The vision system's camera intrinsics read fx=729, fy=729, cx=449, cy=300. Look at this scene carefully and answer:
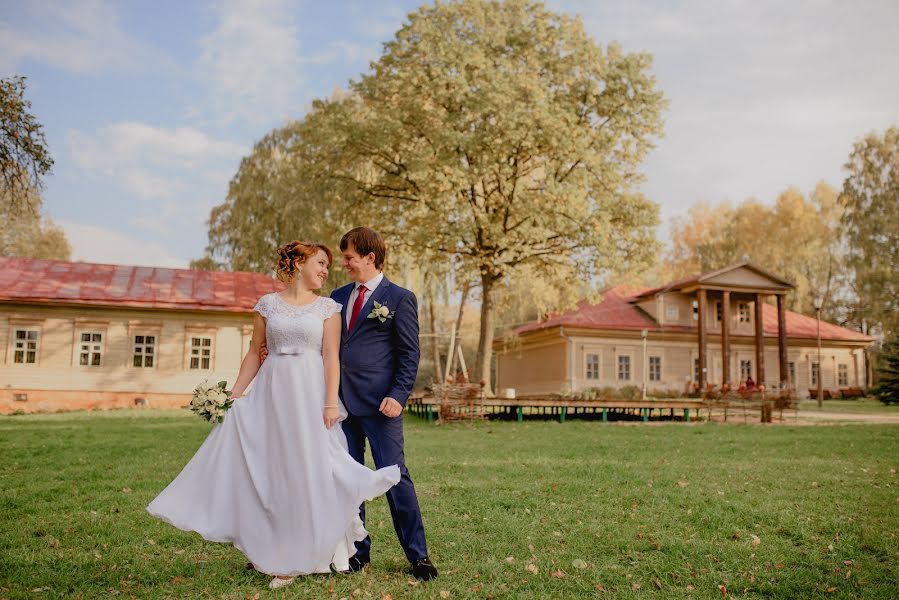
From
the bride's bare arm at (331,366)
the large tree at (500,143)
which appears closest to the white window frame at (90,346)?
the large tree at (500,143)

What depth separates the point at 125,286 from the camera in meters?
28.0

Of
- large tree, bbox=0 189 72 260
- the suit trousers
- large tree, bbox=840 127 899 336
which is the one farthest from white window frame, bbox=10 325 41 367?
large tree, bbox=840 127 899 336

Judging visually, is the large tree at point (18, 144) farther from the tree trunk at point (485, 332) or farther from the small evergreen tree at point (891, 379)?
the small evergreen tree at point (891, 379)

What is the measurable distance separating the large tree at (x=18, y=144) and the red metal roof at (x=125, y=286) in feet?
41.5

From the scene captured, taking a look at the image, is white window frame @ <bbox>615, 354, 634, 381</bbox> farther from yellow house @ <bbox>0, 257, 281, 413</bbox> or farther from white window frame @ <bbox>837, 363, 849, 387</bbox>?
yellow house @ <bbox>0, 257, 281, 413</bbox>

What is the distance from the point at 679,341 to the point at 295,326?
35950mm

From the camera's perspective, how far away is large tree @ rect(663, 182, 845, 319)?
49344 mm

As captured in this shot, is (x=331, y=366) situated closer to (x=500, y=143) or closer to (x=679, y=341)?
(x=500, y=143)

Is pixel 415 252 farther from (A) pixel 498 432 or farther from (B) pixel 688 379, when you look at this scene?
(B) pixel 688 379

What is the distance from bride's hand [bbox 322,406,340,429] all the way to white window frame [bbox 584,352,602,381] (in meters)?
32.9

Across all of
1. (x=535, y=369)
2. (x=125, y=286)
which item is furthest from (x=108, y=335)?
(x=535, y=369)

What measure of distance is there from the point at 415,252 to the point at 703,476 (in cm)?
1717

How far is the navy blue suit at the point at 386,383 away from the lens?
16.0 feet

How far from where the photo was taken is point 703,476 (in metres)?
9.95
